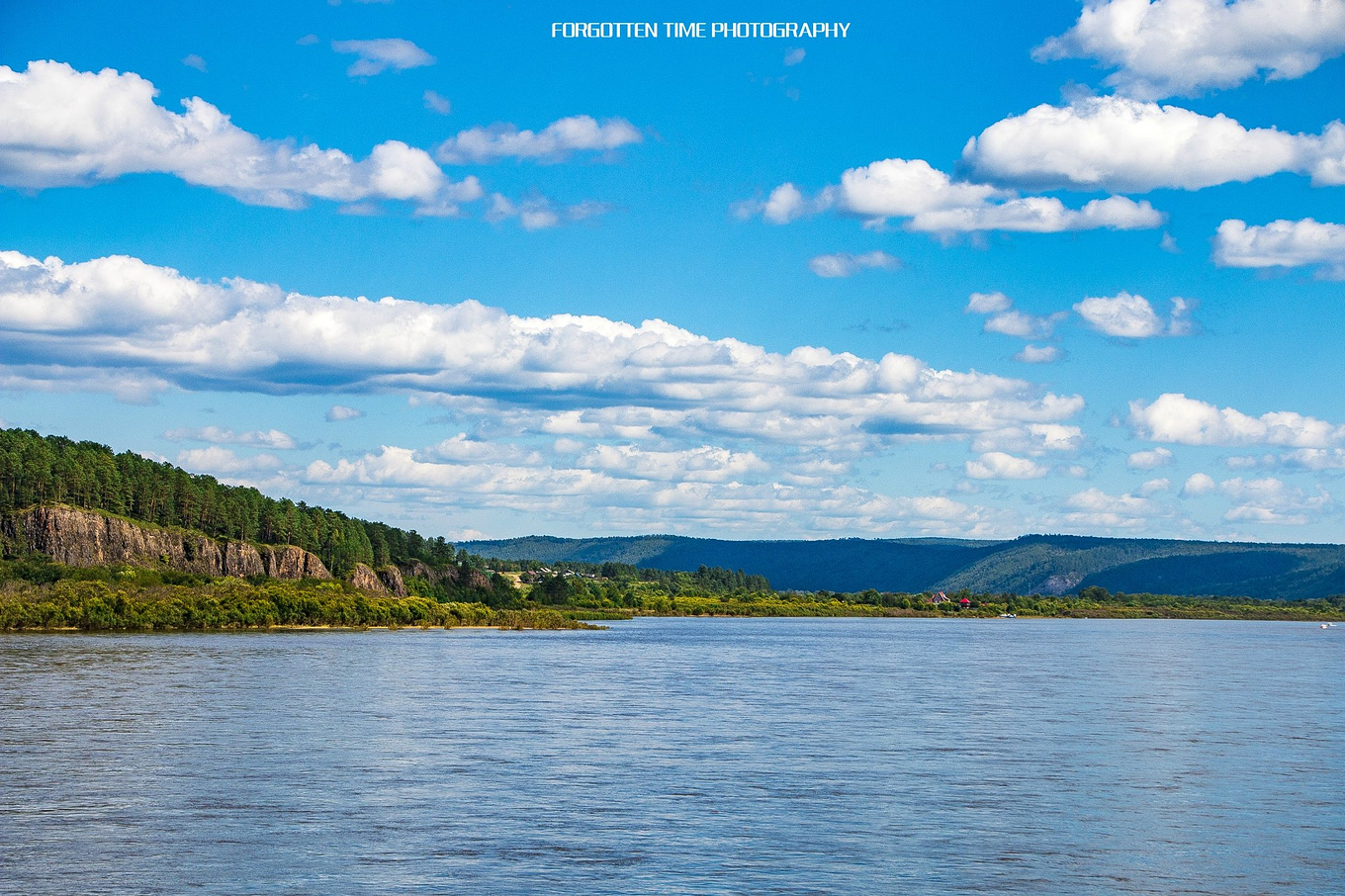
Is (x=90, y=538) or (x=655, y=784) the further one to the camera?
(x=90, y=538)

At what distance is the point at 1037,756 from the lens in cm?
5078

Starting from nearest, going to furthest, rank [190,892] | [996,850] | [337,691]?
[190,892] → [996,850] → [337,691]

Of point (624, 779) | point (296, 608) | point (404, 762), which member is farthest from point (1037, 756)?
point (296, 608)

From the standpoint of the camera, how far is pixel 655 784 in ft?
141

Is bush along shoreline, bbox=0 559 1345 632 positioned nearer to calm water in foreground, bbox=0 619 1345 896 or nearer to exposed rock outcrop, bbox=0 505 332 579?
exposed rock outcrop, bbox=0 505 332 579

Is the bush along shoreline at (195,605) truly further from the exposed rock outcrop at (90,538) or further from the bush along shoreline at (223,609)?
the exposed rock outcrop at (90,538)

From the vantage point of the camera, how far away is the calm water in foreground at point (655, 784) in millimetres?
30891

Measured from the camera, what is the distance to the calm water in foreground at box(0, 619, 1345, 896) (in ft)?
101

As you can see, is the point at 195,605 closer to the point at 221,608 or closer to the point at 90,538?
the point at 221,608

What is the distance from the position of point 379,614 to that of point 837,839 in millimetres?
150056

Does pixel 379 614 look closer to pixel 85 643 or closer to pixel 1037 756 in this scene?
pixel 85 643

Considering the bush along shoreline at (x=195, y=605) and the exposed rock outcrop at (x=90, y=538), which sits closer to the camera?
the bush along shoreline at (x=195, y=605)

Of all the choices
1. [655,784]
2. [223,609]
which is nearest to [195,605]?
[223,609]

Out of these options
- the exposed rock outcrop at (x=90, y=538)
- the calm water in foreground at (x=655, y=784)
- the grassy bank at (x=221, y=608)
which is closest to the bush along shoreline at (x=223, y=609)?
the grassy bank at (x=221, y=608)
